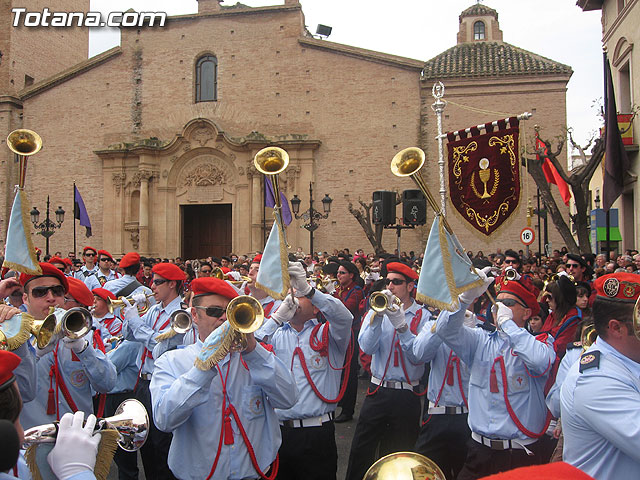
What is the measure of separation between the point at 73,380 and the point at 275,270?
1.85 metres

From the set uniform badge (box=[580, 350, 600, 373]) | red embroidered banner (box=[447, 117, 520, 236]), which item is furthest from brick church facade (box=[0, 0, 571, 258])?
uniform badge (box=[580, 350, 600, 373])

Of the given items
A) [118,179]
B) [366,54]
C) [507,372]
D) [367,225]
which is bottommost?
[507,372]

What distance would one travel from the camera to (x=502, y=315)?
4.60 meters

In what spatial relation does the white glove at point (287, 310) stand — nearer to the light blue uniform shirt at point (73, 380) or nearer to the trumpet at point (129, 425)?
the light blue uniform shirt at point (73, 380)

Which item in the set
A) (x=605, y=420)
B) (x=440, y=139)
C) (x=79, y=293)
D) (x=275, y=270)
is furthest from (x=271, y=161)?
(x=605, y=420)

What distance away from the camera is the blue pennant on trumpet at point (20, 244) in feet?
15.9

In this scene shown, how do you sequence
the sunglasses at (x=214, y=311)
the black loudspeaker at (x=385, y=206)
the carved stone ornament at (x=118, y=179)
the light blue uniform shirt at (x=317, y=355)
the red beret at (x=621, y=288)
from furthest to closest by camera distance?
the carved stone ornament at (x=118, y=179) < the black loudspeaker at (x=385, y=206) < the light blue uniform shirt at (x=317, y=355) < the sunglasses at (x=214, y=311) < the red beret at (x=621, y=288)

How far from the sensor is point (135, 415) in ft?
9.28

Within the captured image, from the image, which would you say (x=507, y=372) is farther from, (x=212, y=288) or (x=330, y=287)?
(x=330, y=287)

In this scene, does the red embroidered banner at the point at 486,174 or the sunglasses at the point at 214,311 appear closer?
the sunglasses at the point at 214,311

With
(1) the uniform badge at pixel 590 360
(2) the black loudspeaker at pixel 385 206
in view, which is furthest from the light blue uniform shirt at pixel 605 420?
(2) the black loudspeaker at pixel 385 206

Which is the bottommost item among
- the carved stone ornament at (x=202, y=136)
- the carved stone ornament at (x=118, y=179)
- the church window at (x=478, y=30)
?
the carved stone ornament at (x=118, y=179)

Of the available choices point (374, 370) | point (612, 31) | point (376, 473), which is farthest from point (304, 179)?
point (376, 473)

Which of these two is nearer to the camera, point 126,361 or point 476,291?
point 476,291
